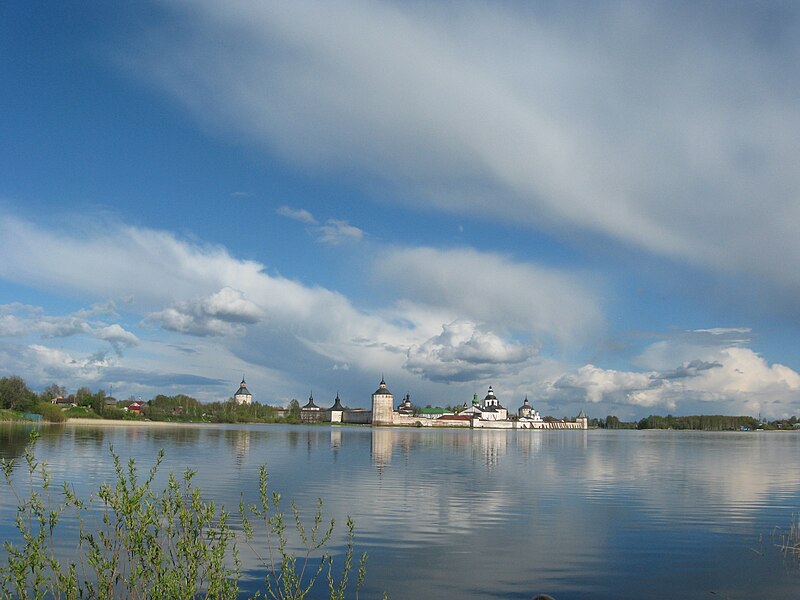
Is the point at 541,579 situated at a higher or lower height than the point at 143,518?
lower

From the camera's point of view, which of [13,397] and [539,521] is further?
[13,397]

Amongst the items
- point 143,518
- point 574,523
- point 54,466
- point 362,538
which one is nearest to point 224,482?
point 54,466

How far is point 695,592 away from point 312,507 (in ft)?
57.3

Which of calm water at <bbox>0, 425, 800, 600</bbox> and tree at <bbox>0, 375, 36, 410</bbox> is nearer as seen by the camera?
calm water at <bbox>0, 425, 800, 600</bbox>

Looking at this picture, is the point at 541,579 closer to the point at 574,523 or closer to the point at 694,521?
the point at 574,523

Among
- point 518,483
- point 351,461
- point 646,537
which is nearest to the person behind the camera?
point 646,537

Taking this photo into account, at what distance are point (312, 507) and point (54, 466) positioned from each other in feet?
80.1

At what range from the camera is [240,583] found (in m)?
18.1

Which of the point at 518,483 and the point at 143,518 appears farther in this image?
the point at 518,483

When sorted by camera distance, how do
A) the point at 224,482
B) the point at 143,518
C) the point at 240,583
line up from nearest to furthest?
the point at 143,518
the point at 240,583
the point at 224,482

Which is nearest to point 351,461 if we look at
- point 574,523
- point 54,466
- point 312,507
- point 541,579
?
point 54,466

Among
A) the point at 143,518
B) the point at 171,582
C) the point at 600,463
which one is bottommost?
the point at 600,463

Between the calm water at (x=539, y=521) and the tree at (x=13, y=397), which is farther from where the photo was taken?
the tree at (x=13, y=397)

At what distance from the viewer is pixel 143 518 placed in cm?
892
